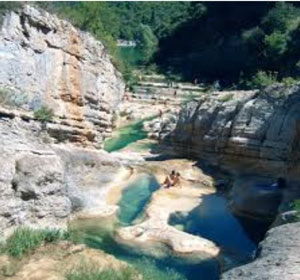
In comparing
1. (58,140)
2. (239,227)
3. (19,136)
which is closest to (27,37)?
(58,140)

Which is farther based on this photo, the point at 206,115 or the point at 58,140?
the point at 206,115

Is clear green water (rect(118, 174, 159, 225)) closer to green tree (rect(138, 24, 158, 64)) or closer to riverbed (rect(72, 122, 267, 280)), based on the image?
riverbed (rect(72, 122, 267, 280))

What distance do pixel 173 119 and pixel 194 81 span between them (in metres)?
33.7

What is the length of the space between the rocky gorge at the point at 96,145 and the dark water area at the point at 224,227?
1.53 feet

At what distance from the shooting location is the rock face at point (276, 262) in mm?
11633

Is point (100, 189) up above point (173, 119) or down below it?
below

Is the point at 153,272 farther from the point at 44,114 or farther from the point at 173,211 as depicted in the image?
the point at 44,114

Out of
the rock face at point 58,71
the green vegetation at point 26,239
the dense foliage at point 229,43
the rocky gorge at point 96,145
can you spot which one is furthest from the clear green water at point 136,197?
the dense foliage at point 229,43

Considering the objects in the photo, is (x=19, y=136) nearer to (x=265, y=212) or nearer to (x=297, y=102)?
(x=265, y=212)

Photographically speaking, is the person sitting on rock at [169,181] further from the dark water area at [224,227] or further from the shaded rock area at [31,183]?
the shaded rock area at [31,183]

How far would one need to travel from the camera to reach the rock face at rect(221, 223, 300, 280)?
458 inches

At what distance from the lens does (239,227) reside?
24281 millimetres

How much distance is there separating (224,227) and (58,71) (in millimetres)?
11067

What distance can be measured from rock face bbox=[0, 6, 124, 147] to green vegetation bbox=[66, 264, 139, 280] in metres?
10.3
